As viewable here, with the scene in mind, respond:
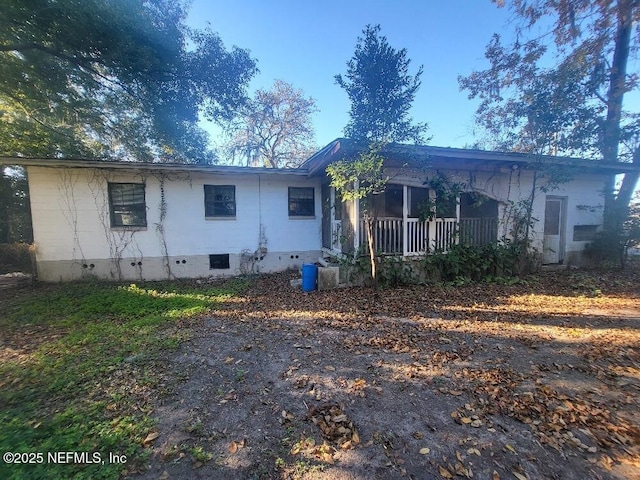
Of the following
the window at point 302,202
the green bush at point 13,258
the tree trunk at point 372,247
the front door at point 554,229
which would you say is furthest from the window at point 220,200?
the front door at point 554,229

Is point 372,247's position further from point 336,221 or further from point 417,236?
point 336,221

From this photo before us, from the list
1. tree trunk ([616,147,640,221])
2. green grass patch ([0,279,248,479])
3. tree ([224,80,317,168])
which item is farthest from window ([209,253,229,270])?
tree ([224,80,317,168])

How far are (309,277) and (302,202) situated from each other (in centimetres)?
338

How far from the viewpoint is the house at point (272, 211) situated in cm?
721

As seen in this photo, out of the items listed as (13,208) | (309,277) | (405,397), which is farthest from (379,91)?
(13,208)

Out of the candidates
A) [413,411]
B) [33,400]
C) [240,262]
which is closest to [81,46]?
[240,262]

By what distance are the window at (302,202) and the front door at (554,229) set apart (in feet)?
25.0

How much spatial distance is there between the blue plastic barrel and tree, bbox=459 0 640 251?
7.08 metres

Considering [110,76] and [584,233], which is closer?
[110,76]

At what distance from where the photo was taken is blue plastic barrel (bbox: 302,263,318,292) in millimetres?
6488

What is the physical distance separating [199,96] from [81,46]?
292 centimetres

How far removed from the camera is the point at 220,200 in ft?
27.7

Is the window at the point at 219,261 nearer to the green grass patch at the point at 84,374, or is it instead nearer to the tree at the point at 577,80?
the green grass patch at the point at 84,374

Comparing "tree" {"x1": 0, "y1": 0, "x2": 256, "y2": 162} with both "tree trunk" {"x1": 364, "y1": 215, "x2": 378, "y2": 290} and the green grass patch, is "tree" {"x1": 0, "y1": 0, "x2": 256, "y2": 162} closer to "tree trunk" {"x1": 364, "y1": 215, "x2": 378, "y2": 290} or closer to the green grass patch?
the green grass patch
